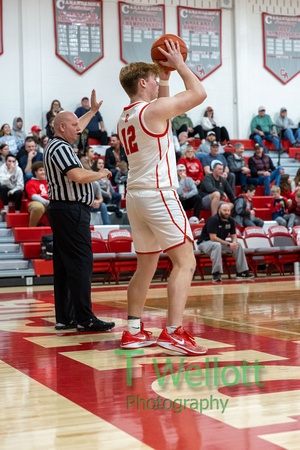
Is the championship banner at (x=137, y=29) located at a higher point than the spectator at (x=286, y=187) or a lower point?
higher

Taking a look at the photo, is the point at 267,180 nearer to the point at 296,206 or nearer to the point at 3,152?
the point at 296,206

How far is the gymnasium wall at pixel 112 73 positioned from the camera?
18016 mm

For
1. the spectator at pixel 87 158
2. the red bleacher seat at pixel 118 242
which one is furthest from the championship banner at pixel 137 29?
the red bleacher seat at pixel 118 242

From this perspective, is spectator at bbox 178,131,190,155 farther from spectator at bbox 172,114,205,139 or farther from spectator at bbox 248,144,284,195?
spectator at bbox 248,144,284,195

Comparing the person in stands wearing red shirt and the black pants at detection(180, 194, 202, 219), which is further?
the person in stands wearing red shirt

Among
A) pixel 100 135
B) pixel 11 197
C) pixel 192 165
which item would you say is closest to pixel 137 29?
pixel 100 135

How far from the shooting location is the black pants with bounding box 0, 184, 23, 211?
1328 centimetres

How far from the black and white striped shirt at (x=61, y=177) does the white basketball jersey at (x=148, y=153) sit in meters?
0.86

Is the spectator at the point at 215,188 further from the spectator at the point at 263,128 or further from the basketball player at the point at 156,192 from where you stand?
the basketball player at the point at 156,192

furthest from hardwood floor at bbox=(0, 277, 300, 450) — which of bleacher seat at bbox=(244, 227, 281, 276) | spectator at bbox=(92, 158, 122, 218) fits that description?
spectator at bbox=(92, 158, 122, 218)

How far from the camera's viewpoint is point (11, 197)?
531 inches

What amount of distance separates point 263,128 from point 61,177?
1613cm

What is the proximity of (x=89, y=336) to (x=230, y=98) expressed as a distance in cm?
1685

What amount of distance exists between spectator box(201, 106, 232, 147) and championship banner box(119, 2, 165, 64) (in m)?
2.38
